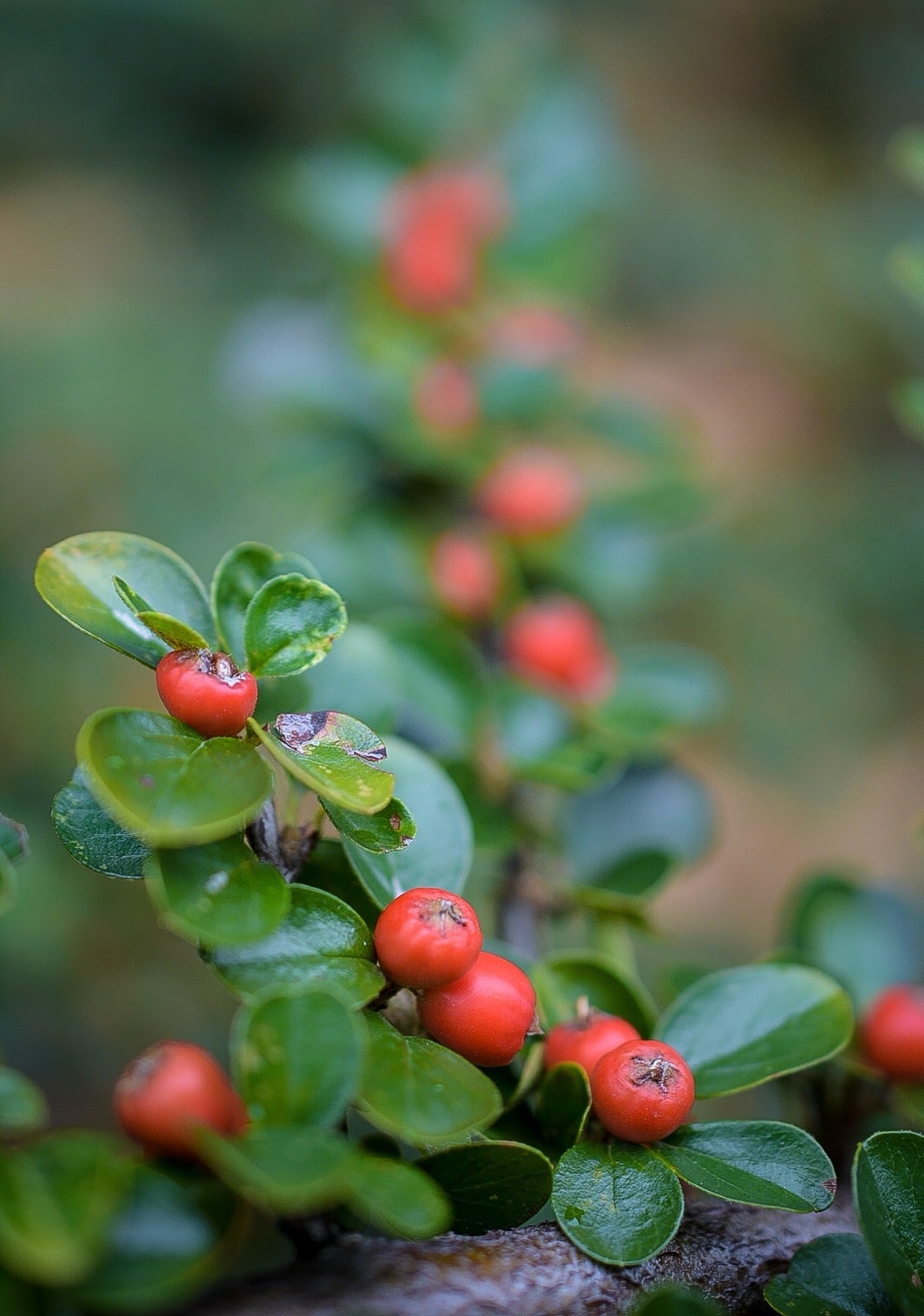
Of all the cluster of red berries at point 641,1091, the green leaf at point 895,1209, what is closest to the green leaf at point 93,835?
the cluster of red berries at point 641,1091

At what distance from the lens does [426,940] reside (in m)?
0.57

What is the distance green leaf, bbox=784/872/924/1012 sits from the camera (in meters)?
0.95

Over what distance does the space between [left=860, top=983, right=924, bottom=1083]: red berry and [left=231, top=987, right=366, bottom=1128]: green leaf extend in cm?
50

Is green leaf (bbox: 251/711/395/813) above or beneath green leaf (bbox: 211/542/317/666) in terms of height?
beneath

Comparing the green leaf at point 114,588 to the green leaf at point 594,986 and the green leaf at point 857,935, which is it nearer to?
the green leaf at point 594,986

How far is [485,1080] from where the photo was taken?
567mm

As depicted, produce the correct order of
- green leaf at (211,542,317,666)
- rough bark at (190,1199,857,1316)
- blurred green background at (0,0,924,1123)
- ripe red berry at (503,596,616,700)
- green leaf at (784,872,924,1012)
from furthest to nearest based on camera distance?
blurred green background at (0,0,924,1123), ripe red berry at (503,596,616,700), green leaf at (784,872,924,1012), green leaf at (211,542,317,666), rough bark at (190,1199,857,1316)

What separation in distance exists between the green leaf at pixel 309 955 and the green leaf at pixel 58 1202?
0.10 meters

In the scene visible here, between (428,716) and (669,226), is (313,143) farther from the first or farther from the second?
(428,716)

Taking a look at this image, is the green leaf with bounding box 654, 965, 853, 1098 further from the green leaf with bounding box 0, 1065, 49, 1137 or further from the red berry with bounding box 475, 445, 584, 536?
the red berry with bounding box 475, 445, 584, 536

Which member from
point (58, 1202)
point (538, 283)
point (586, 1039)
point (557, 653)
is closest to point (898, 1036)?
point (586, 1039)

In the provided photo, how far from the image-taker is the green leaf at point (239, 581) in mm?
662

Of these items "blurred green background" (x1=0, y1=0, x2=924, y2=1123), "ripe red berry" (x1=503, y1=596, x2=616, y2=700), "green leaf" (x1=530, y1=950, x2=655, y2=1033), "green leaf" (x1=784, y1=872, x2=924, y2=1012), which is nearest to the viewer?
"green leaf" (x1=530, y1=950, x2=655, y2=1033)

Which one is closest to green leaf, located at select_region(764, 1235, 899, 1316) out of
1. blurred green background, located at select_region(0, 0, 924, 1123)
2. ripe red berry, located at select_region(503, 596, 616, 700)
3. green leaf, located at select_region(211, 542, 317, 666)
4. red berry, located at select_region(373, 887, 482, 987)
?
red berry, located at select_region(373, 887, 482, 987)
